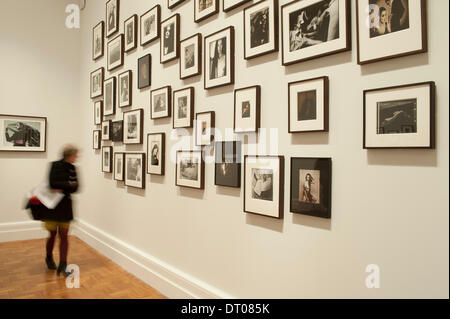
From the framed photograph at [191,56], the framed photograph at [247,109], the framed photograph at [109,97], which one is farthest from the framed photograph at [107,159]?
the framed photograph at [247,109]

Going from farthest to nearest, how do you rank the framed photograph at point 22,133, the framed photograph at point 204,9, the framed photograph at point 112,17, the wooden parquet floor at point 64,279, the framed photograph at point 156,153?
the framed photograph at point 22,133 < the framed photograph at point 112,17 < the framed photograph at point 156,153 < the wooden parquet floor at point 64,279 < the framed photograph at point 204,9

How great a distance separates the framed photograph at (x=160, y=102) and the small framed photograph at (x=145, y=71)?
0.26m

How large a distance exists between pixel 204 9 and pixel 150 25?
135 centimetres

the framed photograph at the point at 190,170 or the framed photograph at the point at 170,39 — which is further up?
the framed photograph at the point at 170,39

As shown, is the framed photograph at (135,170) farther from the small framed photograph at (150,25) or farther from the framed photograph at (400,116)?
the framed photograph at (400,116)

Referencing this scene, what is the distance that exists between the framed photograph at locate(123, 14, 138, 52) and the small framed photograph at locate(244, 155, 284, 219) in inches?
123

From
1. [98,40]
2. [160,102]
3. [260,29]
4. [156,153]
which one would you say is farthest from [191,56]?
[98,40]

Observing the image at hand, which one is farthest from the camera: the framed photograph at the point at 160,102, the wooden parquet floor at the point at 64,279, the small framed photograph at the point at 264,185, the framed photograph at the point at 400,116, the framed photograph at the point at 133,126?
the framed photograph at the point at 133,126

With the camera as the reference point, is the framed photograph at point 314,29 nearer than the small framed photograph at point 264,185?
Yes

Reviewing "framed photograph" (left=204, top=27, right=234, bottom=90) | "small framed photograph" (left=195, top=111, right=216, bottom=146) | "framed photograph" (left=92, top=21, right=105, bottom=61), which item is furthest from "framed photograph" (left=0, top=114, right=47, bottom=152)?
"framed photograph" (left=204, top=27, right=234, bottom=90)

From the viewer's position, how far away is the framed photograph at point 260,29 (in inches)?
108

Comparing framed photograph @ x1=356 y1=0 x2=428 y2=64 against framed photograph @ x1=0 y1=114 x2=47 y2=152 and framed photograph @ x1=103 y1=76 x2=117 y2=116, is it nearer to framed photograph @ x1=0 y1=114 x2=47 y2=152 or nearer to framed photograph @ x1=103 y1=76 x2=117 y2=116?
framed photograph @ x1=103 y1=76 x2=117 y2=116

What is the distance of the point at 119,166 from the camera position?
17.5ft

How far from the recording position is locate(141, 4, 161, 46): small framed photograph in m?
4.42
